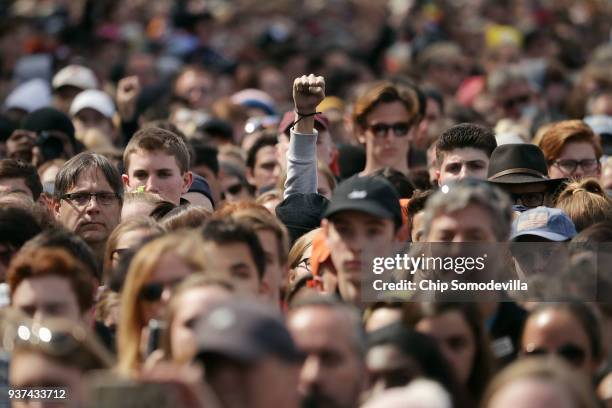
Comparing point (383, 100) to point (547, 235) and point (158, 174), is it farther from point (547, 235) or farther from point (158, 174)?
point (547, 235)

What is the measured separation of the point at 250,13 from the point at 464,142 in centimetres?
1583

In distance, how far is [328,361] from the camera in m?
5.55

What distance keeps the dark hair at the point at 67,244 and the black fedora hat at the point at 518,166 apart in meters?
2.77

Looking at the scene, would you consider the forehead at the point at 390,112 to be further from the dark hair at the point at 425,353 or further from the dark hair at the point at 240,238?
the dark hair at the point at 425,353

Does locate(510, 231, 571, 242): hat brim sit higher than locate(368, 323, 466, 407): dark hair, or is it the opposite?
locate(510, 231, 571, 242): hat brim

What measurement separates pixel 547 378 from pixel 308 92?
3.69 m

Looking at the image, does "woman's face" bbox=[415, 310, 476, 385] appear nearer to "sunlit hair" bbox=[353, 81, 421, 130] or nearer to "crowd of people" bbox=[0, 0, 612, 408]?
"crowd of people" bbox=[0, 0, 612, 408]

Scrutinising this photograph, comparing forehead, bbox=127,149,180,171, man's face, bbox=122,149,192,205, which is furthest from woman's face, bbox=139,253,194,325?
forehead, bbox=127,149,180,171

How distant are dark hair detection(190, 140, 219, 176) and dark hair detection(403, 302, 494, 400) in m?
4.90

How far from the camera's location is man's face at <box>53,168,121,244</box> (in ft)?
28.5

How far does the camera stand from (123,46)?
1973cm

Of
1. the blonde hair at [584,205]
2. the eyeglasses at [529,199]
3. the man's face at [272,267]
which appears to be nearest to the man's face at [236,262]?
the man's face at [272,267]

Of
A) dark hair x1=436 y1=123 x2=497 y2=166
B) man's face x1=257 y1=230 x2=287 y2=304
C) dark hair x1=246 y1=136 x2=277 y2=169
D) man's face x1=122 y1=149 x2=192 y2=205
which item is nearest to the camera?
man's face x1=257 y1=230 x2=287 y2=304

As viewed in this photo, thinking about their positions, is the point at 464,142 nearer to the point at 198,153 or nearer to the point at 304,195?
the point at 304,195
